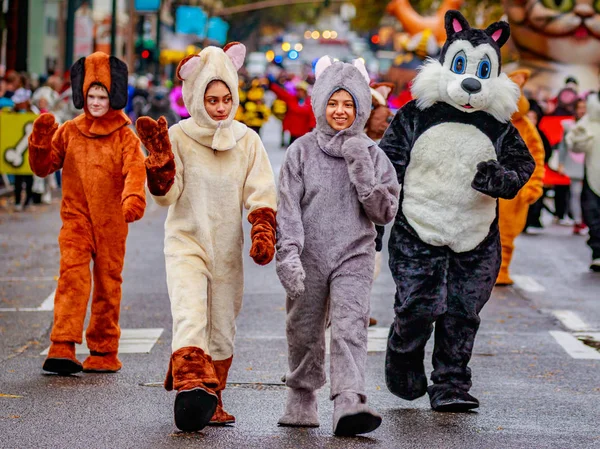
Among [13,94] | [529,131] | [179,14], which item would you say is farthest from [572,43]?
[179,14]

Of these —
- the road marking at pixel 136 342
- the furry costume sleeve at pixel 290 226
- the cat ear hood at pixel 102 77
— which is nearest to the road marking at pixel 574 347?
the road marking at pixel 136 342

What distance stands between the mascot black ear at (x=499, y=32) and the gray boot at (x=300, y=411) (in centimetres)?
223

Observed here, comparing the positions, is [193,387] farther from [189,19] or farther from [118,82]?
[189,19]

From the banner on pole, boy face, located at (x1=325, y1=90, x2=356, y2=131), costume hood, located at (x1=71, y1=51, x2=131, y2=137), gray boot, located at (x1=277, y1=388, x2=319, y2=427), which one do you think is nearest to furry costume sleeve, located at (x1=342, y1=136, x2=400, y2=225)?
boy face, located at (x1=325, y1=90, x2=356, y2=131)

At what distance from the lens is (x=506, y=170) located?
7.49 metres

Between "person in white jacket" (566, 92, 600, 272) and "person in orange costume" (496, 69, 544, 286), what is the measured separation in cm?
174

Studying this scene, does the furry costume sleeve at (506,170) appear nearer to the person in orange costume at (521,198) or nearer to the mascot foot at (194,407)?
the mascot foot at (194,407)

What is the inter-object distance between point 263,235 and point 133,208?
1178 mm

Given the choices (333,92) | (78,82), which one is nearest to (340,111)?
(333,92)

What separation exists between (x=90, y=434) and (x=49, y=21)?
46411mm

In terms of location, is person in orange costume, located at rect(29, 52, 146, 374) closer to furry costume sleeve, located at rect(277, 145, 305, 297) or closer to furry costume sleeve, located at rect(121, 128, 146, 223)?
furry costume sleeve, located at rect(121, 128, 146, 223)

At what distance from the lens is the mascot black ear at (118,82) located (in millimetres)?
8625

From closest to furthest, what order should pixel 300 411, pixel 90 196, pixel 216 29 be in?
pixel 300 411
pixel 90 196
pixel 216 29

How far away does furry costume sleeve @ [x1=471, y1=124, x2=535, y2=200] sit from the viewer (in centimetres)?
739
